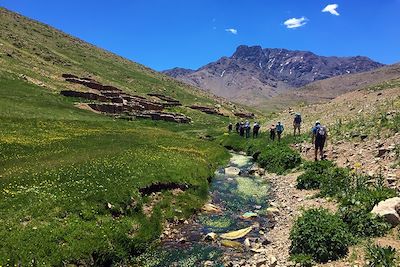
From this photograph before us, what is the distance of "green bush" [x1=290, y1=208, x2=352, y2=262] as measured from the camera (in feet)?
56.3

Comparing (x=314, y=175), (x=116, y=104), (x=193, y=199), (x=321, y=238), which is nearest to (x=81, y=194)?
(x=193, y=199)

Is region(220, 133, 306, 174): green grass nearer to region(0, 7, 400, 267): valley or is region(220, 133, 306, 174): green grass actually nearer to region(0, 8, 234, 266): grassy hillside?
region(0, 7, 400, 267): valley

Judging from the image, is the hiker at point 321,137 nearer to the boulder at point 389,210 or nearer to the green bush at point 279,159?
the green bush at point 279,159

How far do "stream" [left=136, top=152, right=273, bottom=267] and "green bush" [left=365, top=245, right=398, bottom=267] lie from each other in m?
6.11

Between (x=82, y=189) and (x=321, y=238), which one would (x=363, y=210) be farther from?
(x=82, y=189)

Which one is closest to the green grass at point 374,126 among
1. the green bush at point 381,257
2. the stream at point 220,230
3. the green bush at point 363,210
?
the stream at point 220,230

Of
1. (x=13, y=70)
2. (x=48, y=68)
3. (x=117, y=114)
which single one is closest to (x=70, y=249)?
(x=117, y=114)

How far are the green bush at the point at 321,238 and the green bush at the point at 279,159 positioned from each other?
2063 centimetres

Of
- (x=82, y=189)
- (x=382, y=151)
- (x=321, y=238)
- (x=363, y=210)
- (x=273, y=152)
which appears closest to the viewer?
(x=321, y=238)

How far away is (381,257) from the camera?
14969 millimetres

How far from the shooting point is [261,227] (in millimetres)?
23984

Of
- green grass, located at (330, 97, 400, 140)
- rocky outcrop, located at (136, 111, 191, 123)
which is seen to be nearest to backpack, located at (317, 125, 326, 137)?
green grass, located at (330, 97, 400, 140)

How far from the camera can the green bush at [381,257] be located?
14.5 m

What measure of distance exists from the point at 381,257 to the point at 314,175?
54.6ft
